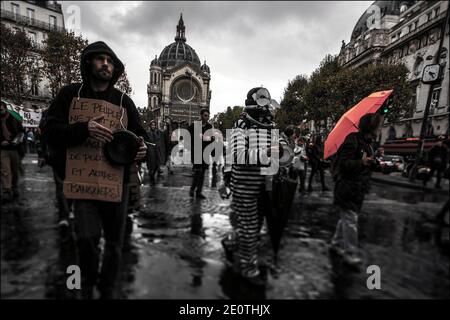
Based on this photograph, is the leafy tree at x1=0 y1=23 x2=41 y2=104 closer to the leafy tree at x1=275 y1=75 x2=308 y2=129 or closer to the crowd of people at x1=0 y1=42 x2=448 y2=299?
the crowd of people at x1=0 y1=42 x2=448 y2=299

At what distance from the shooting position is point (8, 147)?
642 centimetres

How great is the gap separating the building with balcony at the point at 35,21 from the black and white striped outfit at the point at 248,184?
50415mm

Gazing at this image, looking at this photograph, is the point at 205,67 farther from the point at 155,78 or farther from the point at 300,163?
the point at 300,163

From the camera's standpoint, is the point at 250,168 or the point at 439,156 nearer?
the point at 250,168

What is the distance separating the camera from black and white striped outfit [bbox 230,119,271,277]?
130 inches

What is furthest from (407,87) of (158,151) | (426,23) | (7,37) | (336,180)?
(7,37)

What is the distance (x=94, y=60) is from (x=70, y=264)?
2356mm

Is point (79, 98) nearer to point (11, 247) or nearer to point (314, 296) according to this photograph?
point (11, 247)

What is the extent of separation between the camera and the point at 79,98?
8.78 feet

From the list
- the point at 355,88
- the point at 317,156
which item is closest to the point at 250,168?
the point at 317,156

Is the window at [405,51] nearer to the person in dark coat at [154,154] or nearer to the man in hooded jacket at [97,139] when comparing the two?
the person in dark coat at [154,154]

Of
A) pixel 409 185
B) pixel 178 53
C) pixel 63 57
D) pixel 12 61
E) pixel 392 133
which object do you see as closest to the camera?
pixel 409 185

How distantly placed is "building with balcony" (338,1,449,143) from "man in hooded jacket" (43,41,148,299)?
32.7 metres

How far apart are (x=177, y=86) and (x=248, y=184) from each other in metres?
101
